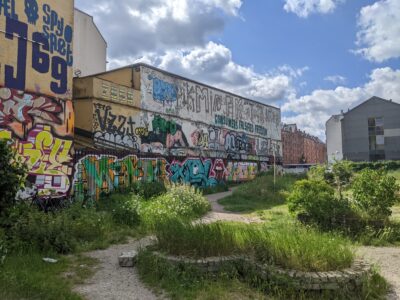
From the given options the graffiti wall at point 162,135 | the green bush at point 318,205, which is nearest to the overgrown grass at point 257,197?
the green bush at point 318,205

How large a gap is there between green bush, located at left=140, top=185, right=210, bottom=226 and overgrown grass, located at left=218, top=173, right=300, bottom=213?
2.13 metres

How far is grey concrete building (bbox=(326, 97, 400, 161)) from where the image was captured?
5631 centimetres

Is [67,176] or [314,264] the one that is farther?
[67,176]

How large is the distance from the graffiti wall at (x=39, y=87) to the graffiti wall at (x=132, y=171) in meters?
0.87

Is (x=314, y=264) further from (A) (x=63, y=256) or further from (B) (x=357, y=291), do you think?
(A) (x=63, y=256)

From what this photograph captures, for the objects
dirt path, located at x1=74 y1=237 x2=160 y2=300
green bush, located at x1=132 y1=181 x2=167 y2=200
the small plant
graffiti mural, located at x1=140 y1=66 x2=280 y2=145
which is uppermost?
graffiti mural, located at x1=140 y1=66 x2=280 y2=145

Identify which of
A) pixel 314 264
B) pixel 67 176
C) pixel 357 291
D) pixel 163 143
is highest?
pixel 163 143

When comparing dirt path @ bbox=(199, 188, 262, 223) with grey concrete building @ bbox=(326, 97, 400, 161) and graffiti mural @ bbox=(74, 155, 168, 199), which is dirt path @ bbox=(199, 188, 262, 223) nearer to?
graffiti mural @ bbox=(74, 155, 168, 199)

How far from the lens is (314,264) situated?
6078mm

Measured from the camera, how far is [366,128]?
58125mm

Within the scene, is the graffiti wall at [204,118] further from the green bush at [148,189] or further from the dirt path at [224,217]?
the dirt path at [224,217]

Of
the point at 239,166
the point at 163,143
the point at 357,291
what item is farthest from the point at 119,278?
the point at 239,166

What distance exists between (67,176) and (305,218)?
796 centimetres

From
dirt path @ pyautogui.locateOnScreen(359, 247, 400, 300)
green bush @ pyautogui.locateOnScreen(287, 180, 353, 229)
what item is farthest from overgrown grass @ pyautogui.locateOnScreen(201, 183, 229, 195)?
dirt path @ pyautogui.locateOnScreen(359, 247, 400, 300)
